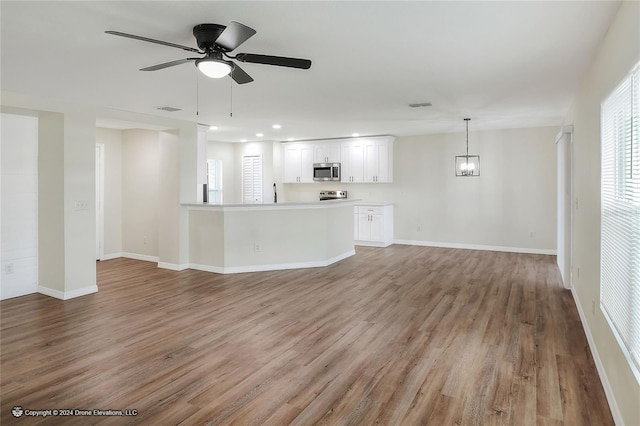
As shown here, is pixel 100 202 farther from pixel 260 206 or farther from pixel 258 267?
pixel 258 267

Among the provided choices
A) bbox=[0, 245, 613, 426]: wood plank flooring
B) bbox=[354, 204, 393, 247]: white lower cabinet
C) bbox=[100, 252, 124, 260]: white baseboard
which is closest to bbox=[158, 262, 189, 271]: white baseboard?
bbox=[0, 245, 613, 426]: wood plank flooring

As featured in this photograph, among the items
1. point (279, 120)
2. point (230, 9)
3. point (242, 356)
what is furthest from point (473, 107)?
point (242, 356)

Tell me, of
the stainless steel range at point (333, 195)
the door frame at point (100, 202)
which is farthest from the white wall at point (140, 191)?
the stainless steel range at point (333, 195)

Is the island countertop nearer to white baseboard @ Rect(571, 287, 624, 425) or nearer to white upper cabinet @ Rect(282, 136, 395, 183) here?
white upper cabinet @ Rect(282, 136, 395, 183)

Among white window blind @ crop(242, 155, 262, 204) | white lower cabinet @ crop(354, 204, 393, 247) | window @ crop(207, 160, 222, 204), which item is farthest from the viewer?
white window blind @ crop(242, 155, 262, 204)

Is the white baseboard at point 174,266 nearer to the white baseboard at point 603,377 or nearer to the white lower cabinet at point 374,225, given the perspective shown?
the white lower cabinet at point 374,225

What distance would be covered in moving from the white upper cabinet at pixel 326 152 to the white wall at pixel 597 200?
5259 millimetres

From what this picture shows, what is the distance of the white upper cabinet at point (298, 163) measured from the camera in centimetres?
959

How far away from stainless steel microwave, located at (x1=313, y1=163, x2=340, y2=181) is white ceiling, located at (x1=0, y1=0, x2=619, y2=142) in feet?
11.2

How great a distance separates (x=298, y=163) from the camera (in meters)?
9.75

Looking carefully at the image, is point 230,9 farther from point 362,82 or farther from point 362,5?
point 362,82

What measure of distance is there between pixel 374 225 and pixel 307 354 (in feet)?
18.8

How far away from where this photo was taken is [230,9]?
2457 millimetres

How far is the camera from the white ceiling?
A: 247cm
